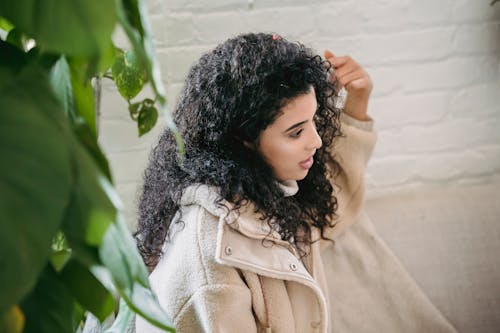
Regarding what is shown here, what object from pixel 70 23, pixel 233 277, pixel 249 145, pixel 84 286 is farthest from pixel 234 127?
pixel 70 23

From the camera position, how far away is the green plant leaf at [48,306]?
19.3 inches

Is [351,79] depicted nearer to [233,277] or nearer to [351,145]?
[351,145]

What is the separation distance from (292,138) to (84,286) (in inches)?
21.0

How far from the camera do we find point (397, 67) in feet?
5.14

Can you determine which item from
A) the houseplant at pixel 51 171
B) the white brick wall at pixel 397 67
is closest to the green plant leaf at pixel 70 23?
the houseplant at pixel 51 171

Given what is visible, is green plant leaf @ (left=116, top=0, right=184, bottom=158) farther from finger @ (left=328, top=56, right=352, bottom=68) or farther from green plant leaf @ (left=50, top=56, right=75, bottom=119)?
finger @ (left=328, top=56, right=352, bottom=68)

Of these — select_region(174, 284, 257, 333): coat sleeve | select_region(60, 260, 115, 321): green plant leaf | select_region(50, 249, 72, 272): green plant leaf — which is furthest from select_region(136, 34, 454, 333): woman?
select_region(60, 260, 115, 321): green plant leaf

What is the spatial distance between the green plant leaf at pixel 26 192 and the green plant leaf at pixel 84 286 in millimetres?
167

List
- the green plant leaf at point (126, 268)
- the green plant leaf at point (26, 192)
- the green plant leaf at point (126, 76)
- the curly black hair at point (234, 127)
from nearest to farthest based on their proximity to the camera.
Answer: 1. the green plant leaf at point (26, 192)
2. the green plant leaf at point (126, 268)
3. the curly black hair at point (234, 127)
4. the green plant leaf at point (126, 76)

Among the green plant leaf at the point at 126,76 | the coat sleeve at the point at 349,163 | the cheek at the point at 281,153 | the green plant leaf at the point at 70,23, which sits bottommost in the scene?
the coat sleeve at the point at 349,163

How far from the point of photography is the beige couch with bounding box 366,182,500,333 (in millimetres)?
1464

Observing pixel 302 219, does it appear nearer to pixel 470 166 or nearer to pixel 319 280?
pixel 319 280

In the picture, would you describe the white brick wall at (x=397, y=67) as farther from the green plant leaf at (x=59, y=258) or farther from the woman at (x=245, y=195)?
the green plant leaf at (x=59, y=258)

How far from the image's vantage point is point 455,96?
161cm
